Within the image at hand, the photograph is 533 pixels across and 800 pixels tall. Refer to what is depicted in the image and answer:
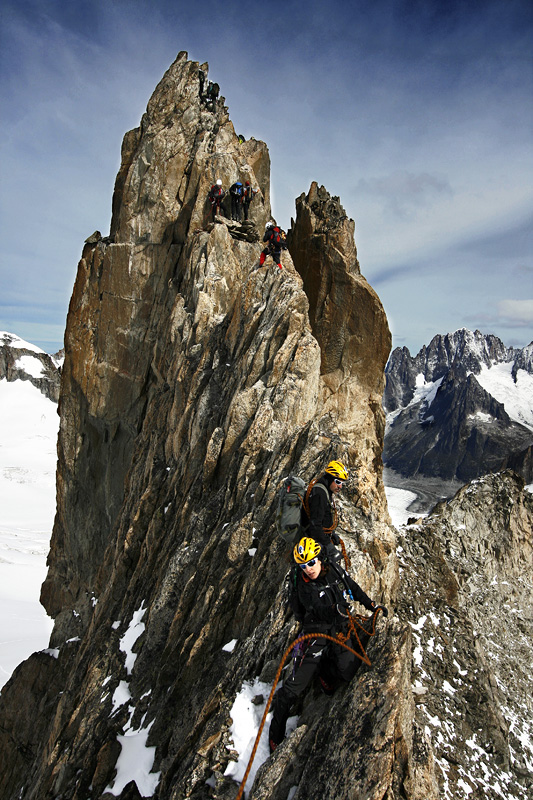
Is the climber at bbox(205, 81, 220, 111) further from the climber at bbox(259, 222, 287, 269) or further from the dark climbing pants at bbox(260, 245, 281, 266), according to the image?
the dark climbing pants at bbox(260, 245, 281, 266)

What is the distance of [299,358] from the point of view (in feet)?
53.7

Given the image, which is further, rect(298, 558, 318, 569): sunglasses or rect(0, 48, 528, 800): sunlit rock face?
rect(0, 48, 528, 800): sunlit rock face

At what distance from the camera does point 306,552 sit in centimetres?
704

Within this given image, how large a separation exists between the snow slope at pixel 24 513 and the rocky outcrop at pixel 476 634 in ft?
125

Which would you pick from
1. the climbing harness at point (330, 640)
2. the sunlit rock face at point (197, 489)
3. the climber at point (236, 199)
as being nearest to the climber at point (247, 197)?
the climber at point (236, 199)

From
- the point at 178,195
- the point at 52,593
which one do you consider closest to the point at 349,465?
the point at 178,195

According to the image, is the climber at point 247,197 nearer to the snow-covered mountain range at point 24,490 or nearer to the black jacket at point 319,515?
the black jacket at point 319,515

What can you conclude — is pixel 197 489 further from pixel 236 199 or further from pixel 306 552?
pixel 236 199

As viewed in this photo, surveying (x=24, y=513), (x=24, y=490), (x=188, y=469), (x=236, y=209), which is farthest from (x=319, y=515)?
(x=24, y=490)

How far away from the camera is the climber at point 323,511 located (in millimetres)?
8320

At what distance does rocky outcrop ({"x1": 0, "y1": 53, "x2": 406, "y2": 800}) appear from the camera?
9828 mm

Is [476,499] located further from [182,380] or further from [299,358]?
[182,380]

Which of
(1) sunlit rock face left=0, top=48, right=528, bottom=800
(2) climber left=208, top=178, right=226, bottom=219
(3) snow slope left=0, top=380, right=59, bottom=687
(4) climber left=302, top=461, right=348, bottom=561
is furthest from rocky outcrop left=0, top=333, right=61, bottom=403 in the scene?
(4) climber left=302, top=461, right=348, bottom=561

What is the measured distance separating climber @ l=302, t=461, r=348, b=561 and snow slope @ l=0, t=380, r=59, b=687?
41.9 metres
